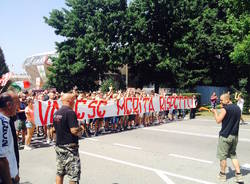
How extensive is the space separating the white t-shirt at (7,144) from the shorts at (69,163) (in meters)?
1.41

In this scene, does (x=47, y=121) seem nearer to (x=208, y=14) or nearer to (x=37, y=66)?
(x=208, y=14)

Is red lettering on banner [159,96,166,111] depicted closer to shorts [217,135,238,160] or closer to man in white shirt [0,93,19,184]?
shorts [217,135,238,160]

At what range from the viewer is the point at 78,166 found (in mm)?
4656

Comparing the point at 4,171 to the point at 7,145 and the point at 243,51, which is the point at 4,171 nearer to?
the point at 7,145

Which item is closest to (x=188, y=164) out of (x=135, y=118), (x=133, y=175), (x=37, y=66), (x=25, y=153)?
(x=133, y=175)

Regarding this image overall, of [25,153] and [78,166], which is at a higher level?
[78,166]

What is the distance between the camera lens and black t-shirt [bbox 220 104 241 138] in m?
6.13

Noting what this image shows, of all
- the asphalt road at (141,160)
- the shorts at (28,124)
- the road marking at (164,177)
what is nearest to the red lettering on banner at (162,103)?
the asphalt road at (141,160)

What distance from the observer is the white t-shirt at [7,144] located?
2.97 m

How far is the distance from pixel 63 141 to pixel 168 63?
22.7 metres

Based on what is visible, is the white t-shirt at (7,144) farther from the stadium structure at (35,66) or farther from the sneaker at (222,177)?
the stadium structure at (35,66)

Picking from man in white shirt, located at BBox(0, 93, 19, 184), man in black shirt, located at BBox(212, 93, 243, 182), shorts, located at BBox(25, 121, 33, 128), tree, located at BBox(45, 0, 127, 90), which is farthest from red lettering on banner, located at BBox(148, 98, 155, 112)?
man in white shirt, located at BBox(0, 93, 19, 184)

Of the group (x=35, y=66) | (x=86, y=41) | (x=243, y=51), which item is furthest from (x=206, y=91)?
(x=35, y=66)

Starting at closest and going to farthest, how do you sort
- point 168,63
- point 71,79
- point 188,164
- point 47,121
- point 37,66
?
point 188,164, point 47,121, point 168,63, point 71,79, point 37,66
